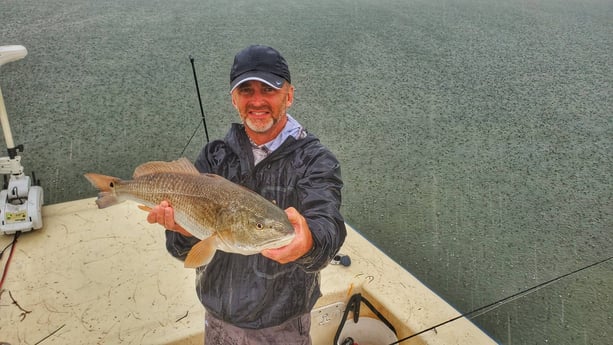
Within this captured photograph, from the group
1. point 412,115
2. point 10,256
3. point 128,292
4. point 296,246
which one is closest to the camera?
point 296,246

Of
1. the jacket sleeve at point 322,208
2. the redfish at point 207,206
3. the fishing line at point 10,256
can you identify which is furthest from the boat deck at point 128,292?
the jacket sleeve at point 322,208

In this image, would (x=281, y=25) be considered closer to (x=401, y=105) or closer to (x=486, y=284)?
(x=401, y=105)

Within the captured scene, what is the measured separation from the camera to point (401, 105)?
5000 millimetres

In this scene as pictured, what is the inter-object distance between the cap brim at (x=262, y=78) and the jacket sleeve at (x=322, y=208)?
0.24 metres

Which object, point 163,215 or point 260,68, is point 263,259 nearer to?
point 163,215

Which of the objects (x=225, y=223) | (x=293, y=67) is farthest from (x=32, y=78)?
(x=225, y=223)

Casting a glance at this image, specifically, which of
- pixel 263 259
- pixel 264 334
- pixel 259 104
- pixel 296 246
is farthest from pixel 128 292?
pixel 296 246

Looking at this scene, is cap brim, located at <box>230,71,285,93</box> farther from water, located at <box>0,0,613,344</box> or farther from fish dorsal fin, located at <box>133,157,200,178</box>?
water, located at <box>0,0,613,344</box>

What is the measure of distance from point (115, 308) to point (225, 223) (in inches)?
52.0

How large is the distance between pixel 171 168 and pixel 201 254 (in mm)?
336

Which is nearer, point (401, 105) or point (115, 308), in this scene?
point (115, 308)

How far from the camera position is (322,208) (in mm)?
1257

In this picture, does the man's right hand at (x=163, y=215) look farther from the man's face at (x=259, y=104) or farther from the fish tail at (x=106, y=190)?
the man's face at (x=259, y=104)

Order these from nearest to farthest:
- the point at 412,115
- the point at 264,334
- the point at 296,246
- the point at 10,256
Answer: the point at 296,246 → the point at 264,334 → the point at 10,256 → the point at 412,115
